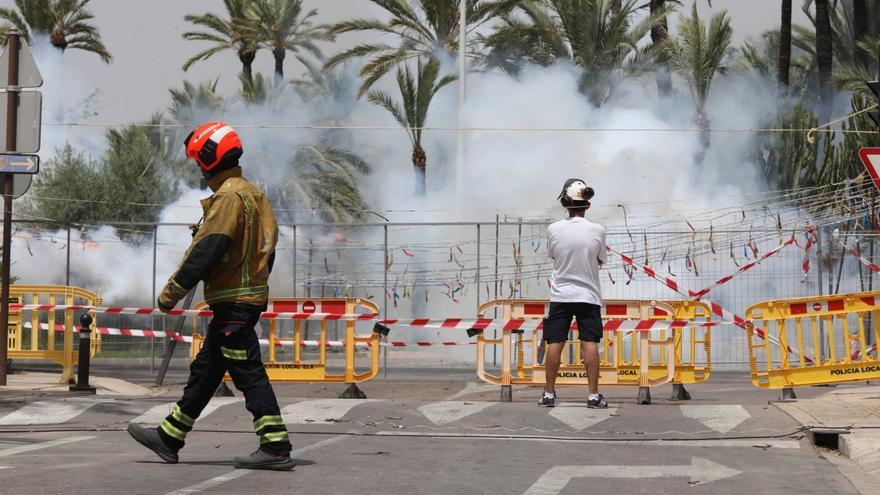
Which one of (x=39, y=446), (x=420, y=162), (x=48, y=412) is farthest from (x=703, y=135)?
(x=39, y=446)

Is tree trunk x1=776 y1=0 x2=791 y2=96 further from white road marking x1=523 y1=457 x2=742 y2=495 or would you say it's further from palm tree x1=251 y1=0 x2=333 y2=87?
white road marking x1=523 y1=457 x2=742 y2=495

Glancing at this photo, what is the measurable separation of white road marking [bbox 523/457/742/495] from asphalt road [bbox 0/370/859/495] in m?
0.01

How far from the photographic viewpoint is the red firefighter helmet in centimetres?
716

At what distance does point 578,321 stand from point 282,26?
88.7 feet

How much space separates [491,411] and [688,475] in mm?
3219

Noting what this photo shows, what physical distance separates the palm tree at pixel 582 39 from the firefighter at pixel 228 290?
26471 millimetres

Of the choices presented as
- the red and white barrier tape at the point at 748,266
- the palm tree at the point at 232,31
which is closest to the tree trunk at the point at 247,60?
the palm tree at the point at 232,31

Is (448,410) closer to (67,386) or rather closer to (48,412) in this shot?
(48,412)

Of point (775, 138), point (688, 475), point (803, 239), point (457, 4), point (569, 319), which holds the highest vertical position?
point (457, 4)

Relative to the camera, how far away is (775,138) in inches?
1328

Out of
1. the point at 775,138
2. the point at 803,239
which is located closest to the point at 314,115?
the point at 775,138

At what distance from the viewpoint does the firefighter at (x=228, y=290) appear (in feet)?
22.6

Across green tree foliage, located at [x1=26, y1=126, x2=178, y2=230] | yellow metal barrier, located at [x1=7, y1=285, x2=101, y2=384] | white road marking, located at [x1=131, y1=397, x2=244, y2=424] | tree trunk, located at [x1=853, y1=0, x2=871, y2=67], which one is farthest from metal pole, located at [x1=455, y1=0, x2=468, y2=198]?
white road marking, located at [x1=131, y1=397, x2=244, y2=424]

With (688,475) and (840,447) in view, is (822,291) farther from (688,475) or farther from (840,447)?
(688,475)
